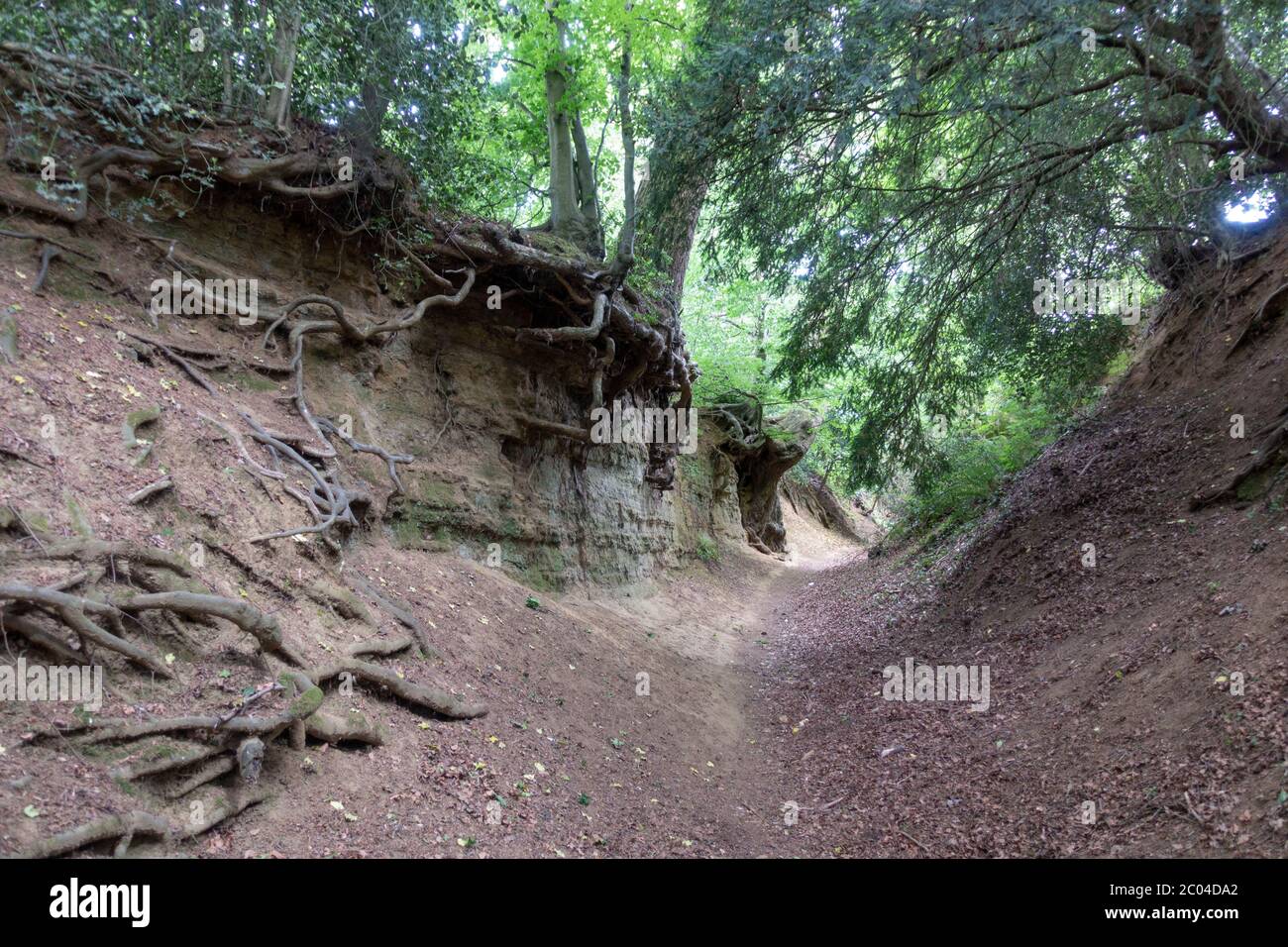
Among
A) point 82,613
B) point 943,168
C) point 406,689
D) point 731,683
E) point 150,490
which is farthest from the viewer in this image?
point 731,683

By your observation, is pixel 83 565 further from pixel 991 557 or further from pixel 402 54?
pixel 991 557

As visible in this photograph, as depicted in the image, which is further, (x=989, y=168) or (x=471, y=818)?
(x=989, y=168)

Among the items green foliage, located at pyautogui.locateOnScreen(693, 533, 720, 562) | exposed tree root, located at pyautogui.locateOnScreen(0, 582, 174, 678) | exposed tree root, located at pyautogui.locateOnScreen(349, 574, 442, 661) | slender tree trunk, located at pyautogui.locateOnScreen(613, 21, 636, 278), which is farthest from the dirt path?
slender tree trunk, located at pyautogui.locateOnScreen(613, 21, 636, 278)

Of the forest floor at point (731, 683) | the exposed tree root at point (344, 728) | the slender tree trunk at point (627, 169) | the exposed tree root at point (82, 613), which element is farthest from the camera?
the slender tree trunk at point (627, 169)

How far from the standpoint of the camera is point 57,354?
5.36 m

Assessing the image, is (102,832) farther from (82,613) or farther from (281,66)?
(281,66)

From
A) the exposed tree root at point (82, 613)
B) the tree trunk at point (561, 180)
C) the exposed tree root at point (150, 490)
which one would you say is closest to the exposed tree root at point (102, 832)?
the exposed tree root at point (82, 613)

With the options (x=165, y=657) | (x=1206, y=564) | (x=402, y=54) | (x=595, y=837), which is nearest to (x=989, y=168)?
(x=1206, y=564)

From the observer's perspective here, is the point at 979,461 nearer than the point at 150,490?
No

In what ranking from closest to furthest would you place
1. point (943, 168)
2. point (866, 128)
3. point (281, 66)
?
1. point (281, 66)
2. point (866, 128)
3. point (943, 168)

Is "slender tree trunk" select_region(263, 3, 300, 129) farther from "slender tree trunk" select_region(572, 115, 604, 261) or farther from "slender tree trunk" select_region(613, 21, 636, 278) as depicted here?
"slender tree trunk" select_region(572, 115, 604, 261)

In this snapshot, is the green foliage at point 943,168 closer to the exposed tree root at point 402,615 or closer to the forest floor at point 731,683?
the forest floor at point 731,683

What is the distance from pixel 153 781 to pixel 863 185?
8.69 meters

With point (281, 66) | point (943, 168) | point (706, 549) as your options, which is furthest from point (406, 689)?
point (706, 549)
